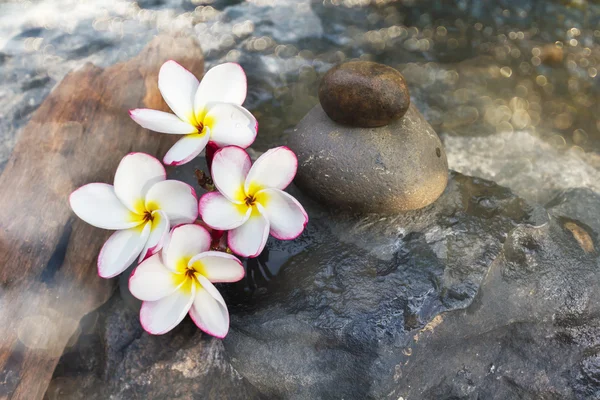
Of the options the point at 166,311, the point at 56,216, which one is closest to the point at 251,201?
the point at 166,311

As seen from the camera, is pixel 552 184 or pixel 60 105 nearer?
pixel 60 105

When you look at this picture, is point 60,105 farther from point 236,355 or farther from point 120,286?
point 236,355

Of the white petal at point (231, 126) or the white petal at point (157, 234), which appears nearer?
the white petal at point (157, 234)

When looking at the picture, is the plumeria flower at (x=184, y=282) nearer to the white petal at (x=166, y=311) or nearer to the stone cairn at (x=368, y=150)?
the white petal at (x=166, y=311)

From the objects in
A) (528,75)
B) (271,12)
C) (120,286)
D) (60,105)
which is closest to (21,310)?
(120,286)

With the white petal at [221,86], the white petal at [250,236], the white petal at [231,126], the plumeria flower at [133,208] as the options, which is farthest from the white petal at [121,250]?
the white petal at [221,86]

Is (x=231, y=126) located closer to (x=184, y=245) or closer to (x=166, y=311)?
(x=184, y=245)
